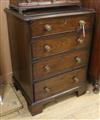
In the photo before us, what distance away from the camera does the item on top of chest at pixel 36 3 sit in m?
1.25

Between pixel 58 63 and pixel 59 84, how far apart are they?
9.2 inches

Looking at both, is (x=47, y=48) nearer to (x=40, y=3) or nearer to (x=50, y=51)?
(x=50, y=51)

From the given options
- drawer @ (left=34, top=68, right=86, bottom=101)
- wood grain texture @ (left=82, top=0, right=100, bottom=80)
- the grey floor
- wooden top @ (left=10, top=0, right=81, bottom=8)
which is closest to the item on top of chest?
wooden top @ (left=10, top=0, right=81, bottom=8)

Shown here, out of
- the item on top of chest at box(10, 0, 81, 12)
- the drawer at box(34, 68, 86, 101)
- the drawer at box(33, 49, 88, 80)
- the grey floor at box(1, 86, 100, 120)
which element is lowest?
the grey floor at box(1, 86, 100, 120)

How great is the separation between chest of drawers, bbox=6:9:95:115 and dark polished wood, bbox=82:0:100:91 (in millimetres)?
117

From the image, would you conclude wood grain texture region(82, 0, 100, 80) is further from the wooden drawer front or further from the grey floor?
the grey floor

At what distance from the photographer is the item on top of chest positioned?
1245 mm

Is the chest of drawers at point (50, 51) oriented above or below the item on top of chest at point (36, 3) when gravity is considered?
below

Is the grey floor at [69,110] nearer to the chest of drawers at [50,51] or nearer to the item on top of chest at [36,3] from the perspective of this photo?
the chest of drawers at [50,51]

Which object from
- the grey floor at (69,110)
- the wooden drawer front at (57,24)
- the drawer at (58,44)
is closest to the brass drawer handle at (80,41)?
the drawer at (58,44)

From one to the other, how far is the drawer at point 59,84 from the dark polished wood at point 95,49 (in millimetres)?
141

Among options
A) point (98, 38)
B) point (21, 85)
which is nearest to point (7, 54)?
point (21, 85)

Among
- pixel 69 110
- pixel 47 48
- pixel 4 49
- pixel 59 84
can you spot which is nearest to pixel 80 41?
pixel 47 48

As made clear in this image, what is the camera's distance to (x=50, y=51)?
134 cm
